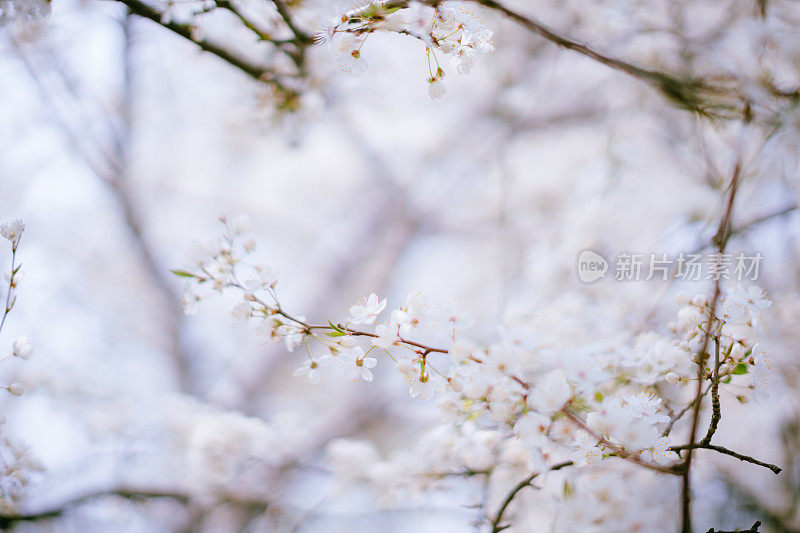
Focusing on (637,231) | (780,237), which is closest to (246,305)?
(780,237)

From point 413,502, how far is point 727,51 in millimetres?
1435

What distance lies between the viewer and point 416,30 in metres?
0.66

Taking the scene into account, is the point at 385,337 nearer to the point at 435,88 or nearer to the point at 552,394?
the point at 552,394

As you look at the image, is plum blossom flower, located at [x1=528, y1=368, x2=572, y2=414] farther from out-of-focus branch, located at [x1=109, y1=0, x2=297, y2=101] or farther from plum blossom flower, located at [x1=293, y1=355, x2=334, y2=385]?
out-of-focus branch, located at [x1=109, y1=0, x2=297, y2=101]

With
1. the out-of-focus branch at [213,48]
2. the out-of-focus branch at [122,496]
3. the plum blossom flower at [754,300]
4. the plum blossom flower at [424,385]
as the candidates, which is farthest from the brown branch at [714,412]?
the out-of-focus branch at [122,496]

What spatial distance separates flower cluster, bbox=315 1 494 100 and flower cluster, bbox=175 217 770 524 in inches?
12.5

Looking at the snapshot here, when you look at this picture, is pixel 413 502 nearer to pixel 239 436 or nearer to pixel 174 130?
pixel 239 436

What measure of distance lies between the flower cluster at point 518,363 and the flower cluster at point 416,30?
1.04ft

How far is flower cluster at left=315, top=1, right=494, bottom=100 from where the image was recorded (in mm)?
646

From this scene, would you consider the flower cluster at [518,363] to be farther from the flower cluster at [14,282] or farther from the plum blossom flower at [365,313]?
the flower cluster at [14,282]

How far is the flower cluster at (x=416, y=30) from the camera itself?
2.12 ft

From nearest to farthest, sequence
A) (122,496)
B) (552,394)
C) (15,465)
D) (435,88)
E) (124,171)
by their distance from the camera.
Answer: (552,394) → (435,88) → (15,465) → (122,496) → (124,171)

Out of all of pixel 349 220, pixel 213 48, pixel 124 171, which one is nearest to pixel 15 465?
pixel 213 48

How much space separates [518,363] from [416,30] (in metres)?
0.49
